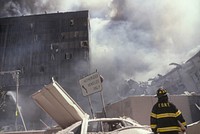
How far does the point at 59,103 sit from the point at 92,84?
1.22 metres

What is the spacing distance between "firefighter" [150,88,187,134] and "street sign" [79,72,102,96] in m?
2.50

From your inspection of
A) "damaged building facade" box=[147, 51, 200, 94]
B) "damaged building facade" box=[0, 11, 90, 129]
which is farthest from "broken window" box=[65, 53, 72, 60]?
"damaged building facade" box=[147, 51, 200, 94]

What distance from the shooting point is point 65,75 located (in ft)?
103

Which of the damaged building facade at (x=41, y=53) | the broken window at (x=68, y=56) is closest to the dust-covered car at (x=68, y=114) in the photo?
the damaged building facade at (x=41, y=53)

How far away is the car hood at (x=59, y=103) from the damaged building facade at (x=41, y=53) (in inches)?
943

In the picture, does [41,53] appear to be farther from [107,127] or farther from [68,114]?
[107,127]

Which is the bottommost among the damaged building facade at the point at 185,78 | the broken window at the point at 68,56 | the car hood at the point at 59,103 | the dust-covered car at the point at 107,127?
the dust-covered car at the point at 107,127

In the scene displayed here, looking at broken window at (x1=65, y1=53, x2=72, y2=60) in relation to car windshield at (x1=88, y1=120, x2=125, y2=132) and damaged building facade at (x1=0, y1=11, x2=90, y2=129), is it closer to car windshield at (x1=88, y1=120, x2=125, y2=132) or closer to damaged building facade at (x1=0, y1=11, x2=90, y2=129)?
damaged building facade at (x1=0, y1=11, x2=90, y2=129)

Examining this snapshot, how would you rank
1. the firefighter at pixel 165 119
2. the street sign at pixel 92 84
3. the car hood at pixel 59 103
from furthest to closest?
1. the street sign at pixel 92 84
2. the car hood at pixel 59 103
3. the firefighter at pixel 165 119

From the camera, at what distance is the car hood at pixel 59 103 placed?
551 centimetres

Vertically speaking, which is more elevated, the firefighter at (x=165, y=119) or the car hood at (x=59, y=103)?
the car hood at (x=59, y=103)

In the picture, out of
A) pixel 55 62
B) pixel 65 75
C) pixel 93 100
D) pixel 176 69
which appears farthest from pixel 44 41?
pixel 176 69

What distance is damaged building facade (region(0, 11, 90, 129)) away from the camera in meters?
30.8

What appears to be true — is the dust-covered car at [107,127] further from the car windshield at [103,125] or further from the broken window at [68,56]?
the broken window at [68,56]
